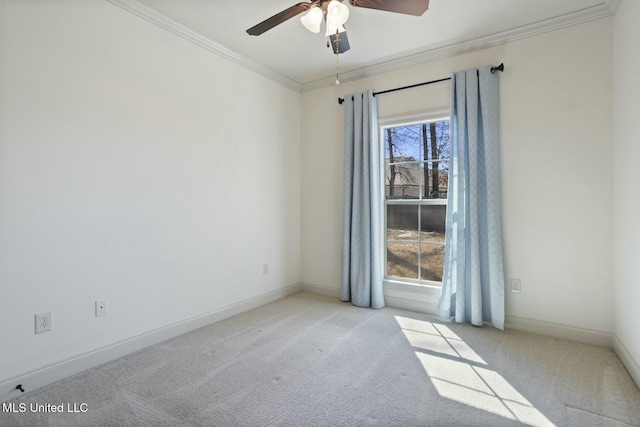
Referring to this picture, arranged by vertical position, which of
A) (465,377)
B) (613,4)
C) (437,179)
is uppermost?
(613,4)

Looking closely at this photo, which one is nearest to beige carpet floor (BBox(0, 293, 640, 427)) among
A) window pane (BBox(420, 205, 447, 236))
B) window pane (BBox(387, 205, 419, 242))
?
window pane (BBox(420, 205, 447, 236))

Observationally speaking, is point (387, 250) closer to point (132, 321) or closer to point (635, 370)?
point (635, 370)

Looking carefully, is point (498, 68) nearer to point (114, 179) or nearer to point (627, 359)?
point (627, 359)

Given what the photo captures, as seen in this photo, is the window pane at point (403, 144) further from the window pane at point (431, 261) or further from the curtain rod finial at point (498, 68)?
the window pane at point (431, 261)

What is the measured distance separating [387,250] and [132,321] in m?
2.51

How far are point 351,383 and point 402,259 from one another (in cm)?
179

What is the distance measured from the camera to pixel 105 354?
2266 mm

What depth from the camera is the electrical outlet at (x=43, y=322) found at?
1.97 m

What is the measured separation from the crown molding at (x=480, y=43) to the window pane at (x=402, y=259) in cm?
188

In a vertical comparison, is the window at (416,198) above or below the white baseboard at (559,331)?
above

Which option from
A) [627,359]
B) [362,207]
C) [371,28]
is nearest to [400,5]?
[371,28]

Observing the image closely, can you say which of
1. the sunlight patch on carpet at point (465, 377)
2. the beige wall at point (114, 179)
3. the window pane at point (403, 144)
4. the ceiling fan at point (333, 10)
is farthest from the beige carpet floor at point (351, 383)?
the ceiling fan at point (333, 10)

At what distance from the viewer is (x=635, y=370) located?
1995mm

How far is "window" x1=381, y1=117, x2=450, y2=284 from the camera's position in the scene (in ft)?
10.9
